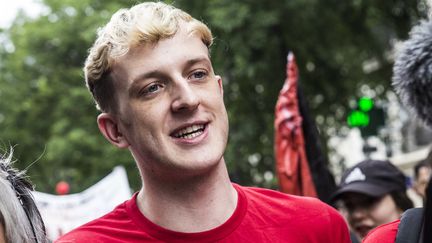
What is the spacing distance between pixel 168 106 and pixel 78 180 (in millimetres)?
20117

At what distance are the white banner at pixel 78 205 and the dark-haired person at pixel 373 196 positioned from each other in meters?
5.43

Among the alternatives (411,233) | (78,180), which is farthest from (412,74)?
(78,180)

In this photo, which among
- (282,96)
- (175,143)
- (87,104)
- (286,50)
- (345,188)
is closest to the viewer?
(175,143)

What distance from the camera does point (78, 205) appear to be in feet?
34.7

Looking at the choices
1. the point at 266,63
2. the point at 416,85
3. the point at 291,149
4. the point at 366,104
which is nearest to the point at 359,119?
the point at 366,104

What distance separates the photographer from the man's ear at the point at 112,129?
11.6 ft

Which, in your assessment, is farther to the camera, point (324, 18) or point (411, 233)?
point (324, 18)

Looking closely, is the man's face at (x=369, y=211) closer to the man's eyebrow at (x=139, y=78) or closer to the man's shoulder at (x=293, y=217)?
the man's shoulder at (x=293, y=217)

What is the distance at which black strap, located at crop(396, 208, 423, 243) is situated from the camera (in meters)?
2.69

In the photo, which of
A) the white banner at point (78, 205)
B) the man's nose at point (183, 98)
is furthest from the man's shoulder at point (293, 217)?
the white banner at point (78, 205)

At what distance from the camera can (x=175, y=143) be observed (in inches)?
131

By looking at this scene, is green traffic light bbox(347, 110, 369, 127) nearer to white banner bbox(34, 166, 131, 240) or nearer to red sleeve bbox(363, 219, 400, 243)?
white banner bbox(34, 166, 131, 240)

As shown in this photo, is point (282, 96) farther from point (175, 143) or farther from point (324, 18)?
point (324, 18)

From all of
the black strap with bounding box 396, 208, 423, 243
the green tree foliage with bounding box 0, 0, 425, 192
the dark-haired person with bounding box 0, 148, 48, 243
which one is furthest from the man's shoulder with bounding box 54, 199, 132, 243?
the green tree foliage with bounding box 0, 0, 425, 192
